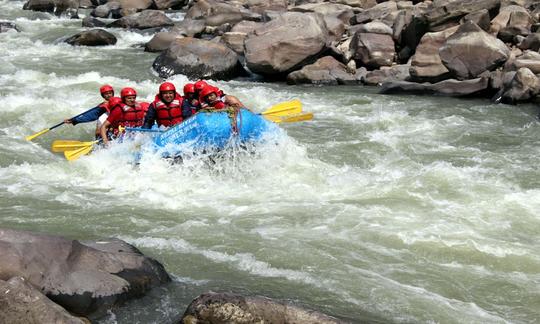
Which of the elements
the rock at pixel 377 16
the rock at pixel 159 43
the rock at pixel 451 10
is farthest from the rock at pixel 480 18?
the rock at pixel 159 43

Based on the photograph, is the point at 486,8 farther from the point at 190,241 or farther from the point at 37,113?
the point at 190,241

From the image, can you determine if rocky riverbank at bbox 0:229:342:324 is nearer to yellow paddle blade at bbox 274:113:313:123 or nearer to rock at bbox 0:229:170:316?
rock at bbox 0:229:170:316

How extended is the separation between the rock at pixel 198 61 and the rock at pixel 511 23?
541 cm

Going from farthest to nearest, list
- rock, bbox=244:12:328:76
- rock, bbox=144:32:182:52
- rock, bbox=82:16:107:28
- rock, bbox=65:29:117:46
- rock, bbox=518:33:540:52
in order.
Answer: rock, bbox=82:16:107:28
rock, bbox=65:29:117:46
rock, bbox=144:32:182:52
rock, bbox=244:12:328:76
rock, bbox=518:33:540:52

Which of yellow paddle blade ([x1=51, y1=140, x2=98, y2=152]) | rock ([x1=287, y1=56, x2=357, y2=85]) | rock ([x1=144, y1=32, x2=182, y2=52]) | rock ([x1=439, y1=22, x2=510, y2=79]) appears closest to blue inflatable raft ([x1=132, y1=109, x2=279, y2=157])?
yellow paddle blade ([x1=51, y1=140, x2=98, y2=152])

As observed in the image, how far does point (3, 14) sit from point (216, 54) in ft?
40.6

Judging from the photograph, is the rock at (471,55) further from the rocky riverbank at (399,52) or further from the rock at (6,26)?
the rock at (6,26)

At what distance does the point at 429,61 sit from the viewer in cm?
1355

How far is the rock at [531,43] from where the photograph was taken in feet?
45.0

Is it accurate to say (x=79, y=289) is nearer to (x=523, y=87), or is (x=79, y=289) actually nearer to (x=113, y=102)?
(x=113, y=102)

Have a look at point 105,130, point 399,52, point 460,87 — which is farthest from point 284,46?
point 105,130

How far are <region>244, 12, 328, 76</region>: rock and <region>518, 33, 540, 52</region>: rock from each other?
386cm

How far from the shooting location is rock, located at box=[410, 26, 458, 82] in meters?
13.5

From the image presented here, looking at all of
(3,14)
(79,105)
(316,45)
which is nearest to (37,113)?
(79,105)
